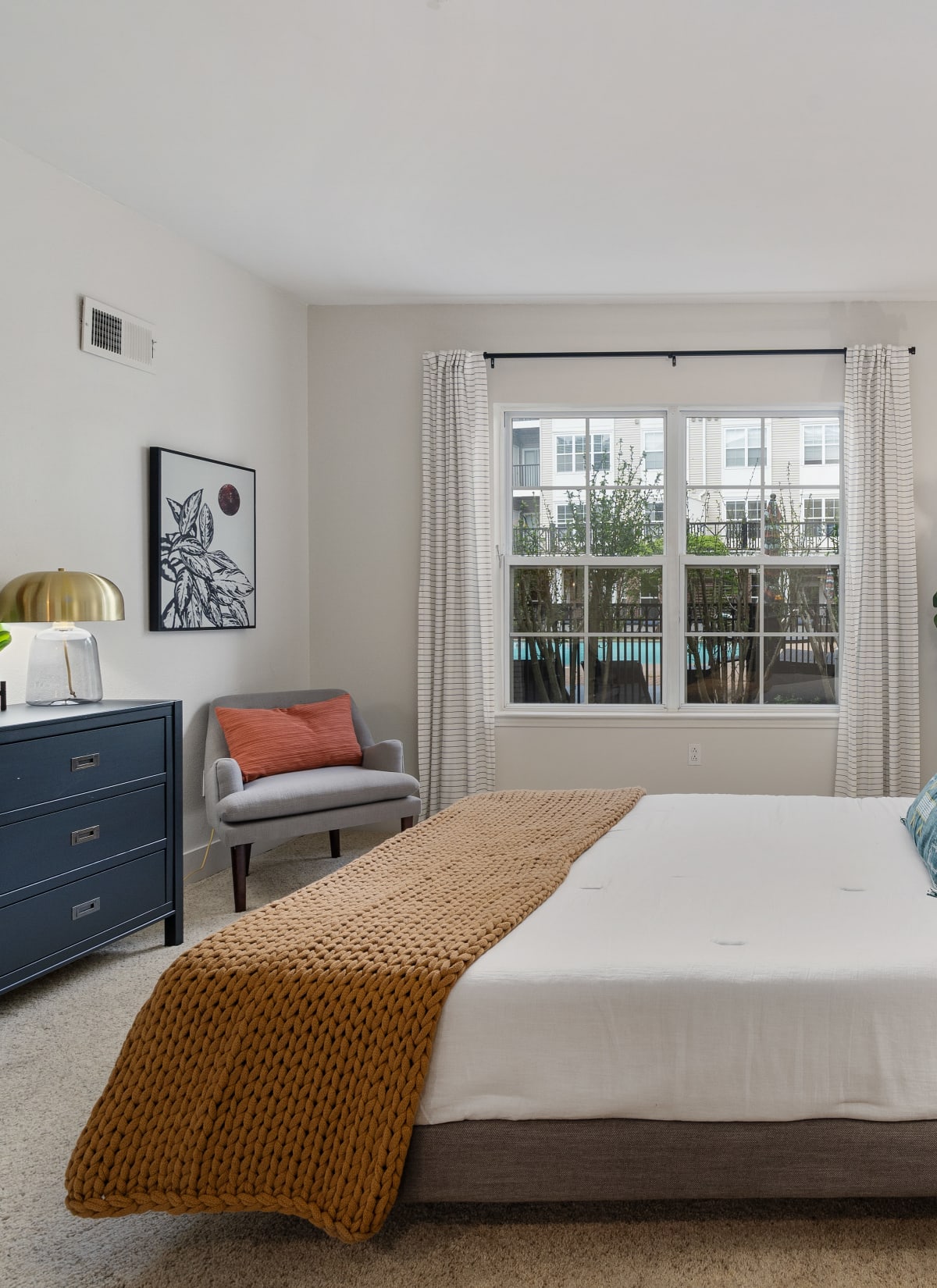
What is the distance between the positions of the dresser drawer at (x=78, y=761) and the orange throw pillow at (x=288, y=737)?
29.7 inches

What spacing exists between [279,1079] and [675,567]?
12.9 ft

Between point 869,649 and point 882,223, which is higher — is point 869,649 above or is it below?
below

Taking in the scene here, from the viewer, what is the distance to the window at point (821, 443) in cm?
509

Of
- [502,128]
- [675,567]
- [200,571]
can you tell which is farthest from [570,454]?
[502,128]

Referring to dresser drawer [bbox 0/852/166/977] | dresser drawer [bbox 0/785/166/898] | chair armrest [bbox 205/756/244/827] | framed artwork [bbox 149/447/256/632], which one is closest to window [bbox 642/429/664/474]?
framed artwork [bbox 149/447/256/632]

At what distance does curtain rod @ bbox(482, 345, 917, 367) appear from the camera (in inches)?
195

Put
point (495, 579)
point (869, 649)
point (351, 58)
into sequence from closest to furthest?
point (351, 58) < point (869, 649) < point (495, 579)

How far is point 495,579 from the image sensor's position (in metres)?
5.19

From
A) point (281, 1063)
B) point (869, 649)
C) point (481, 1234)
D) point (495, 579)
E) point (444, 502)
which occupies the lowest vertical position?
point (481, 1234)

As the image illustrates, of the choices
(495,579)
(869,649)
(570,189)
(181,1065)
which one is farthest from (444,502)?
(181,1065)

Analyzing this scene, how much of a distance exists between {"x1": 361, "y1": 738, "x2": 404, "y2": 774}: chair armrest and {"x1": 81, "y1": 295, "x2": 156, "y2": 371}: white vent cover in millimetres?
1850

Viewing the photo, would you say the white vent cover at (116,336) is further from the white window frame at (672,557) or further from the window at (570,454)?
the window at (570,454)

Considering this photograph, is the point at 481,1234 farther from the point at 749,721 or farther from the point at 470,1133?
the point at 749,721

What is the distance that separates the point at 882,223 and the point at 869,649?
196 cm
